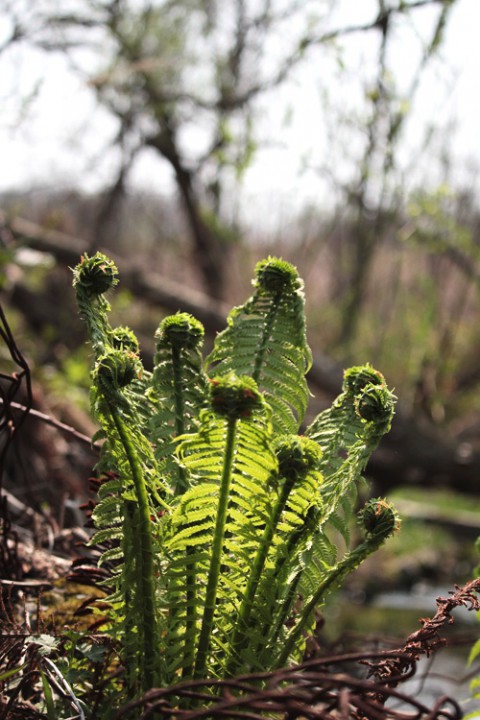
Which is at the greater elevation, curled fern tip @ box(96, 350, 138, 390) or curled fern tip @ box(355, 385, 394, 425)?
curled fern tip @ box(355, 385, 394, 425)

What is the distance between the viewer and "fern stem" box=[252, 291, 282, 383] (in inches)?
39.4

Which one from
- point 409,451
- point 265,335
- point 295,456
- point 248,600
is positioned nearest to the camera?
point 295,456

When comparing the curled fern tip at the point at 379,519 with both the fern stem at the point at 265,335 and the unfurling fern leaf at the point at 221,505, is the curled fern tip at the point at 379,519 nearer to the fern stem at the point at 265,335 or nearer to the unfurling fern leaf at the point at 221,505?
the unfurling fern leaf at the point at 221,505

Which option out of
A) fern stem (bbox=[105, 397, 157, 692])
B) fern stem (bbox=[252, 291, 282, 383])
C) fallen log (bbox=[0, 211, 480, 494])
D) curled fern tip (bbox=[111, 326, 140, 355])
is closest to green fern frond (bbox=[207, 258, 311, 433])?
fern stem (bbox=[252, 291, 282, 383])

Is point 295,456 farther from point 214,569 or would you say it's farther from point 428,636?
point 428,636

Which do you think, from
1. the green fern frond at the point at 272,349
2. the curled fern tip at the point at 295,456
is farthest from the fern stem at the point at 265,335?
the curled fern tip at the point at 295,456

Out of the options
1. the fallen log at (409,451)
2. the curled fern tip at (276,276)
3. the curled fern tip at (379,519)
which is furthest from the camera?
the fallen log at (409,451)

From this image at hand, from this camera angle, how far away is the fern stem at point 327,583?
85cm

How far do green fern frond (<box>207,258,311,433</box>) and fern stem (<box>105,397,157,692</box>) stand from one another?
0.81 feet

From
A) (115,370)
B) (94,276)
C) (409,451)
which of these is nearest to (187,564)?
(115,370)

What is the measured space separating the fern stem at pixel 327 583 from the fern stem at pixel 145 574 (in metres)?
0.17

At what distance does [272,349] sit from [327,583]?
33 cm

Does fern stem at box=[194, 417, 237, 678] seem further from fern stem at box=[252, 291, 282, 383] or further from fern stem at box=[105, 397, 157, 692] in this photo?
fern stem at box=[252, 291, 282, 383]

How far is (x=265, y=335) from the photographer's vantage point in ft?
3.30
